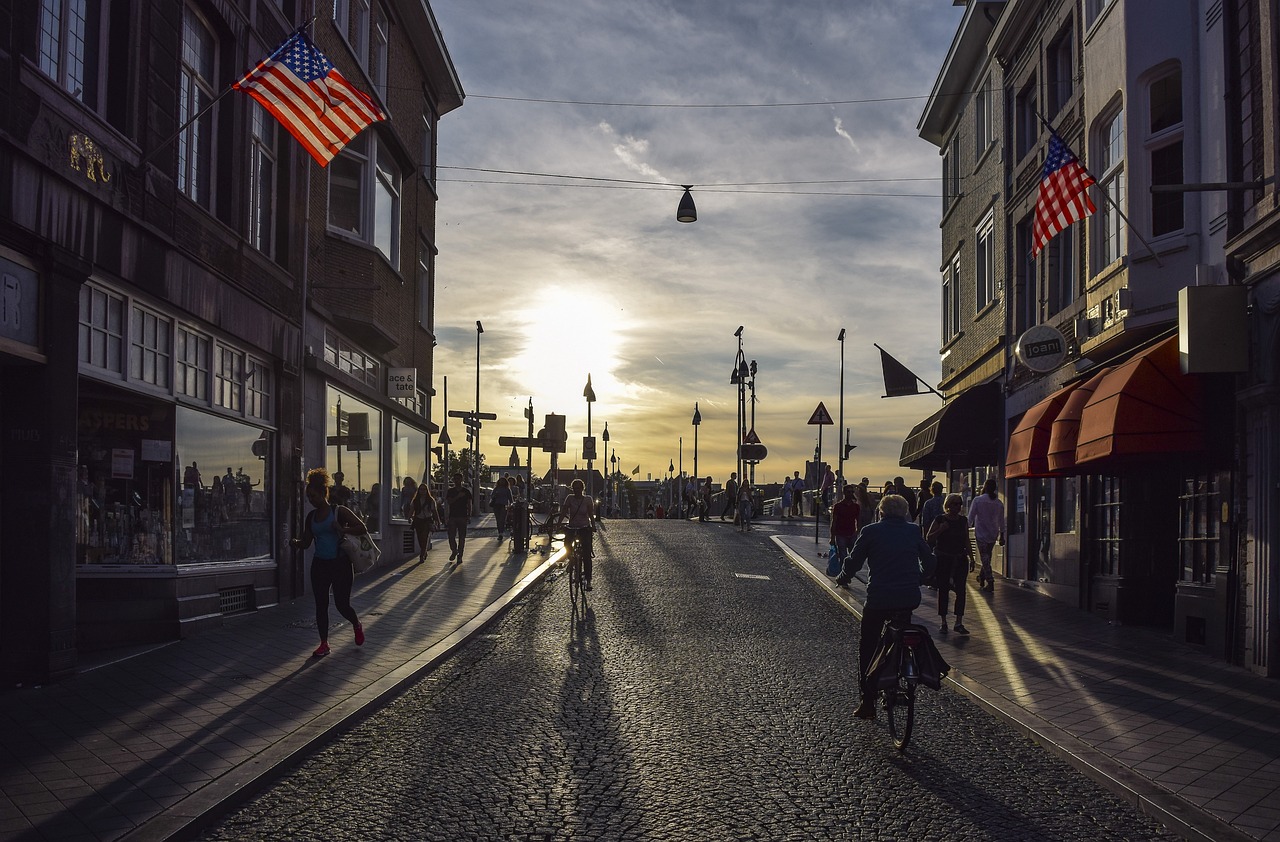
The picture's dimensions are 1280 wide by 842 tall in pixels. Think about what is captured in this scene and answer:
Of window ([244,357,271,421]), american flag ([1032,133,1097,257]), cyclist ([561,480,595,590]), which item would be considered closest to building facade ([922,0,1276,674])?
american flag ([1032,133,1097,257])

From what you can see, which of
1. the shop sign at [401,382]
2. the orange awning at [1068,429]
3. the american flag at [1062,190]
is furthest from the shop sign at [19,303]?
the shop sign at [401,382]

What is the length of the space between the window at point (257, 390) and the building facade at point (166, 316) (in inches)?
2.1

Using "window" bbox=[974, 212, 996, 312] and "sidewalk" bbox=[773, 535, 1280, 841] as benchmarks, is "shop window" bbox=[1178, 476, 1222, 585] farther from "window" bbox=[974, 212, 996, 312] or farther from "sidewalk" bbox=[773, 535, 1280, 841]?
"window" bbox=[974, 212, 996, 312]

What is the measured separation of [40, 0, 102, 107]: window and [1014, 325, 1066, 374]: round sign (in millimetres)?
12546

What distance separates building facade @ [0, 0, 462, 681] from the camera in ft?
32.2

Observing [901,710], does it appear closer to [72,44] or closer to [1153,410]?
[1153,410]

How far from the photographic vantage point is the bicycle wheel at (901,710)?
7727mm

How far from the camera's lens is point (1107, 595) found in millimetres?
16297

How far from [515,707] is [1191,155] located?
9.71 m

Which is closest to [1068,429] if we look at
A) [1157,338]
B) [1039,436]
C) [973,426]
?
[1157,338]

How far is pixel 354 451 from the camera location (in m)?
21.5

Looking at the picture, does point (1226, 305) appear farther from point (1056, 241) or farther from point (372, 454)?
point (372, 454)

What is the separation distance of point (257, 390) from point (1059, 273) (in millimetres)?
12517

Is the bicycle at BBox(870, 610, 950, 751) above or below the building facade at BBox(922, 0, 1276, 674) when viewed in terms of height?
below
